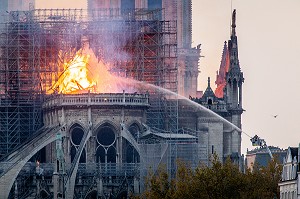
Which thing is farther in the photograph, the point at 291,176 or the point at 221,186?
the point at 221,186

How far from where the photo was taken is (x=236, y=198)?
A: 562 feet

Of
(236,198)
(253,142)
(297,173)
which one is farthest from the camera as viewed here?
(253,142)

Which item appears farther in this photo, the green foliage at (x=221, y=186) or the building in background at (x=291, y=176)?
the green foliage at (x=221, y=186)

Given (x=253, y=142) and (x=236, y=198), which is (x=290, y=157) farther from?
(x=253, y=142)

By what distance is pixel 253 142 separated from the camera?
18325cm

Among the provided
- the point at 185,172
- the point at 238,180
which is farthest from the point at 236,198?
the point at 185,172

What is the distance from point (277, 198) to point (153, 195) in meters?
10.4

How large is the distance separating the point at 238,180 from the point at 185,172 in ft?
39.4

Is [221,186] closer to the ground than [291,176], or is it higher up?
closer to the ground

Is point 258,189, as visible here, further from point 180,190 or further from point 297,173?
point 297,173

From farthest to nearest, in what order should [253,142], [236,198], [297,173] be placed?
[253,142] < [236,198] < [297,173]

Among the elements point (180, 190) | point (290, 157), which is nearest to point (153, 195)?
point (180, 190)

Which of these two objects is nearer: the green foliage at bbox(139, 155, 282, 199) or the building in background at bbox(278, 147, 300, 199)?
the building in background at bbox(278, 147, 300, 199)

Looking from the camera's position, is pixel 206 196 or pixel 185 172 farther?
pixel 185 172
